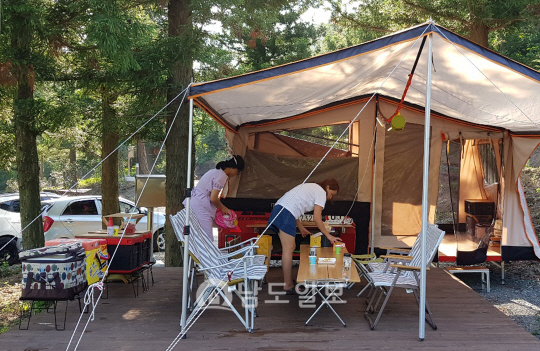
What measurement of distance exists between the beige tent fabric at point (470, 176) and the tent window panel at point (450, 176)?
179mm

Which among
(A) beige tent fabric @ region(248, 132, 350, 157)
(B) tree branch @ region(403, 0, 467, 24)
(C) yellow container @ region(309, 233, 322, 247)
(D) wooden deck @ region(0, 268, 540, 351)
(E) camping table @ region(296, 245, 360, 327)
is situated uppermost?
(B) tree branch @ region(403, 0, 467, 24)

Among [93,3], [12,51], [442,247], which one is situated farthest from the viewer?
[442,247]

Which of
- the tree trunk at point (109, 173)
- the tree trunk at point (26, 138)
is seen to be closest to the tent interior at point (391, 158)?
the tree trunk at point (26, 138)

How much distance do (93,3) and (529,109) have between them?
4.49m

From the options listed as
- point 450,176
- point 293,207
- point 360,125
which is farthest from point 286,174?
point 293,207

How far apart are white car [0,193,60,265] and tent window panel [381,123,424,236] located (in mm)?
5320

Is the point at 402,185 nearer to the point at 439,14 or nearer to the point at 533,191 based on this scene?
the point at 439,14

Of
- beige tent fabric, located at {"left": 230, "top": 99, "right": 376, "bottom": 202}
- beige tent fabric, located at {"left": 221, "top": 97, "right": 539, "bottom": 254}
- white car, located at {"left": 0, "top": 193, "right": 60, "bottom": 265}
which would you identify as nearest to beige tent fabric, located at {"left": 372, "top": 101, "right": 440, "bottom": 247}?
beige tent fabric, located at {"left": 221, "top": 97, "right": 539, "bottom": 254}

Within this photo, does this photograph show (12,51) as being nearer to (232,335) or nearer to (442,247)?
(232,335)

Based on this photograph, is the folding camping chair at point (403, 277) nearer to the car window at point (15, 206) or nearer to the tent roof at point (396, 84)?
the tent roof at point (396, 84)

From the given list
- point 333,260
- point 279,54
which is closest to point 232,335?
point 333,260

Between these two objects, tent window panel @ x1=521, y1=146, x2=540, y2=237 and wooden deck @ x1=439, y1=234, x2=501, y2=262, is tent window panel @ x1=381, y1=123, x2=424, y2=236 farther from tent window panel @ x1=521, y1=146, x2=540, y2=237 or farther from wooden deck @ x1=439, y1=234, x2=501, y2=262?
tent window panel @ x1=521, y1=146, x2=540, y2=237

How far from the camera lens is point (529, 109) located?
17.1 feet

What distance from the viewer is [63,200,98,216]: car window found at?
8625 mm
